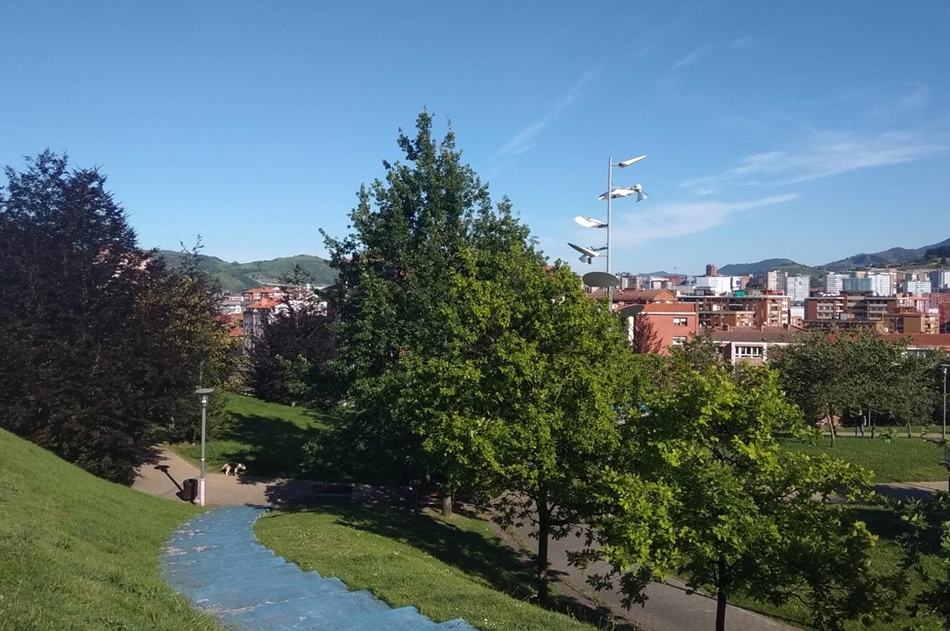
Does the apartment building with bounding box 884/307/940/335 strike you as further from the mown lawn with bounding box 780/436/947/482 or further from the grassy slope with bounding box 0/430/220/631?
the grassy slope with bounding box 0/430/220/631

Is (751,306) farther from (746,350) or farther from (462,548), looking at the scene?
(462,548)

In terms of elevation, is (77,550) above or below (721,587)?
above

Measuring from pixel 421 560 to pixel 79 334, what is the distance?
41.0ft

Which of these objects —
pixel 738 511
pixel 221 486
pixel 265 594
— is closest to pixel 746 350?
pixel 221 486

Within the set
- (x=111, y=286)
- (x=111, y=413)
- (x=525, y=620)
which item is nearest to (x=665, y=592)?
(x=525, y=620)

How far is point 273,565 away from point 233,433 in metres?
17.7

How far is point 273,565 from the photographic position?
Answer: 36.9ft

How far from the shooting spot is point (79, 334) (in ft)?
64.7

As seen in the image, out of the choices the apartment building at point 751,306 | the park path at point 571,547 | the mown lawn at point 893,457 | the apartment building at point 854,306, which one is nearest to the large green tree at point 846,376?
the mown lawn at point 893,457

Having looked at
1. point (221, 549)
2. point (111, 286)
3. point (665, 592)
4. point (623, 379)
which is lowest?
point (665, 592)

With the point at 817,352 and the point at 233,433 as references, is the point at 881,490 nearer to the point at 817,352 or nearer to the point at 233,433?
the point at 817,352

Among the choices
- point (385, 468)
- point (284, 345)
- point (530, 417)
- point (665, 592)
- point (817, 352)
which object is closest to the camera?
point (530, 417)

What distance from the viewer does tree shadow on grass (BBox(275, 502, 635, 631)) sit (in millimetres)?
13773

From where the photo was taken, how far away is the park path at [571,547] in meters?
13.6
